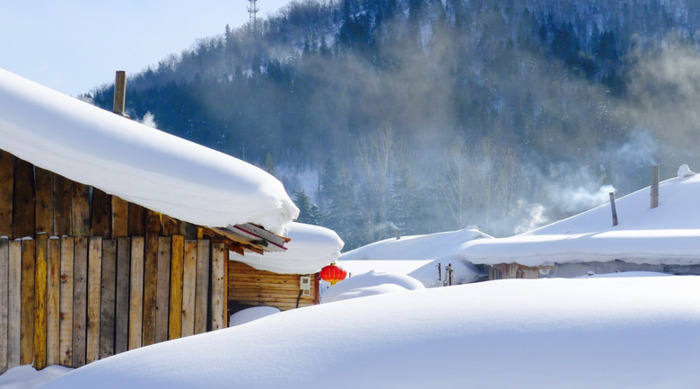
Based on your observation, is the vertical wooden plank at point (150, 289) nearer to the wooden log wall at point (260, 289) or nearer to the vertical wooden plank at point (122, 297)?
the vertical wooden plank at point (122, 297)

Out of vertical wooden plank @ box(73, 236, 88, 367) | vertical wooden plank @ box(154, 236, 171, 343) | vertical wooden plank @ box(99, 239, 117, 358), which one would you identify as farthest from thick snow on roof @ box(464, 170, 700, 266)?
vertical wooden plank @ box(73, 236, 88, 367)

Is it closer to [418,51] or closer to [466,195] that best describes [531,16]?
[418,51]

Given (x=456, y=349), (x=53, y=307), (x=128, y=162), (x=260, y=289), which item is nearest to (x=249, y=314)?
(x=260, y=289)

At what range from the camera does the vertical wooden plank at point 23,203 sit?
6340mm

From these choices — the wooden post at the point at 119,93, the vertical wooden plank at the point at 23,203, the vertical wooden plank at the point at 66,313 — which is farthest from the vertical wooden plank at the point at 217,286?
the wooden post at the point at 119,93

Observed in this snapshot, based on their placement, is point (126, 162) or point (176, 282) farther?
point (176, 282)

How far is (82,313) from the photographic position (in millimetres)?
6426

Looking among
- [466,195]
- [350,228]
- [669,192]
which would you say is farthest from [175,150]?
[466,195]

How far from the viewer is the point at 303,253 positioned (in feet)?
40.4

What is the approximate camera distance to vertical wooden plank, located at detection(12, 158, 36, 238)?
20.8 ft

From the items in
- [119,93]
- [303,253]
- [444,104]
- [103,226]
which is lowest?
[103,226]

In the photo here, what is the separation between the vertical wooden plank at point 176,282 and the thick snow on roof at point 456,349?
13.0 feet

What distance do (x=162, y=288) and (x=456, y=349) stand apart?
468 centimetres

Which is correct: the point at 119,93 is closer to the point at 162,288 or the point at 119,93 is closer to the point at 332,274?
the point at 162,288
